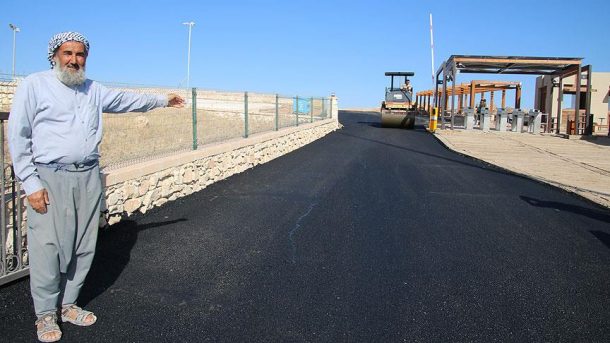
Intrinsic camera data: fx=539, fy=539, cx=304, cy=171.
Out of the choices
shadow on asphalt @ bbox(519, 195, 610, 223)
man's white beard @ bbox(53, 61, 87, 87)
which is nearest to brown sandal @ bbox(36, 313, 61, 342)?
man's white beard @ bbox(53, 61, 87, 87)

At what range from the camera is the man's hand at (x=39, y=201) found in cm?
341

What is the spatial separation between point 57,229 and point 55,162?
1.45ft

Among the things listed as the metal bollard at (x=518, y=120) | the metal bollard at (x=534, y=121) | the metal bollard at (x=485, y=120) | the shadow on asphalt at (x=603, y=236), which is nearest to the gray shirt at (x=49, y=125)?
the shadow on asphalt at (x=603, y=236)

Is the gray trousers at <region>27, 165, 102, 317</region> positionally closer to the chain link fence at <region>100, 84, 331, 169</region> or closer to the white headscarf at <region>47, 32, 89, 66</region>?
the white headscarf at <region>47, 32, 89, 66</region>

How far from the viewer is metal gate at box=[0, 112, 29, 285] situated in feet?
14.1

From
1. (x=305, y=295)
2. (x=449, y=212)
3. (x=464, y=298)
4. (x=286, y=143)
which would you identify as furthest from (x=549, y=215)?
(x=286, y=143)

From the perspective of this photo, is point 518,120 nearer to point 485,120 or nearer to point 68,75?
point 485,120

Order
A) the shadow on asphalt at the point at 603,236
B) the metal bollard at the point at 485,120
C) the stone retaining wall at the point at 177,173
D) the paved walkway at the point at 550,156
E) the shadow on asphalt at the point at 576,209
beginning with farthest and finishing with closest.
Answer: the metal bollard at the point at 485,120 → the paved walkway at the point at 550,156 → the shadow on asphalt at the point at 576,209 → the stone retaining wall at the point at 177,173 → the shadow on asphalt at the point at 603,236

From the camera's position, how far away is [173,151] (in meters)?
8.89

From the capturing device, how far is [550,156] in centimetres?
1695

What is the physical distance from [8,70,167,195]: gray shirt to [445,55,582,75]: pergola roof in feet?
80.0

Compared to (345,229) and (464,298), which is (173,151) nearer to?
(345,229)

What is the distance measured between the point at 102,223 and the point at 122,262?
1.17 m

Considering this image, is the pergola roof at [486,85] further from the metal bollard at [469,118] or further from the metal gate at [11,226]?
the metal gate at [11,226]
